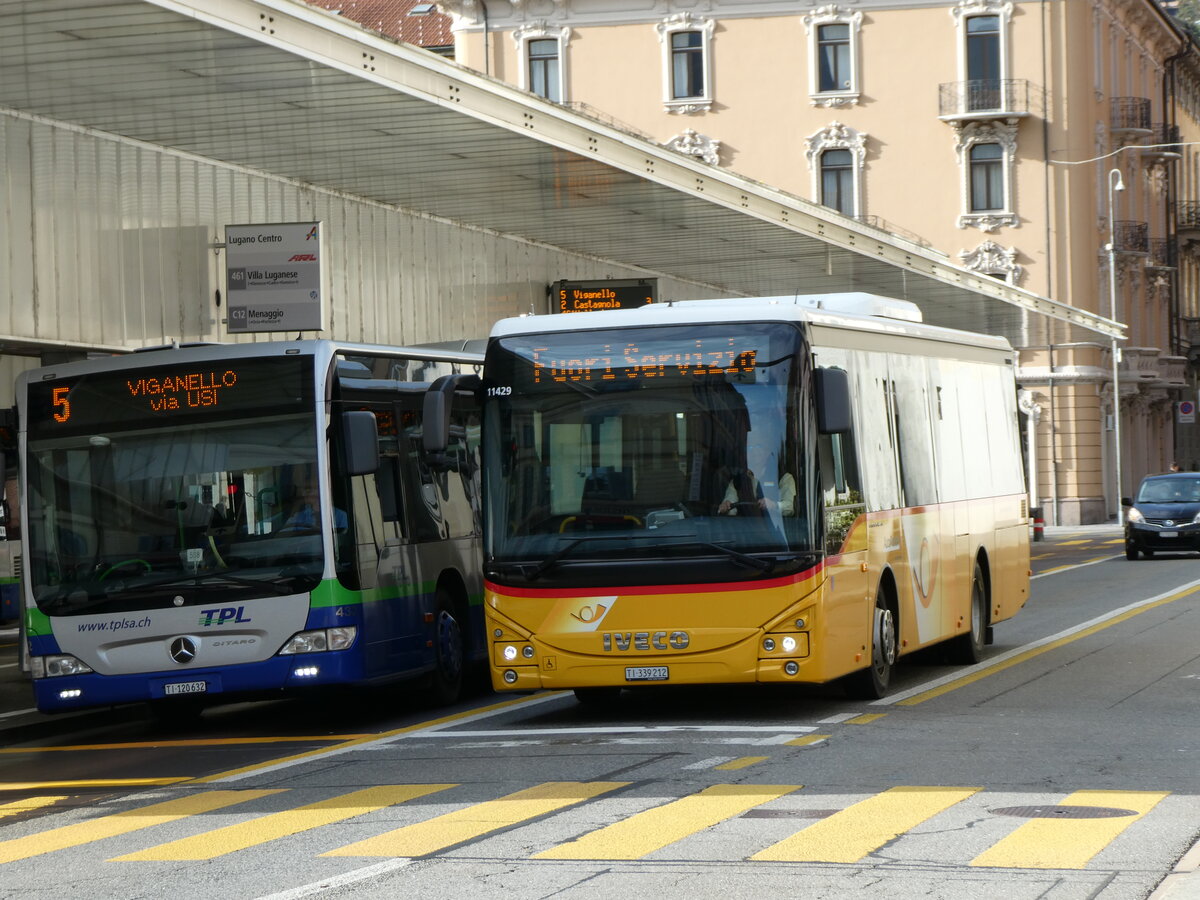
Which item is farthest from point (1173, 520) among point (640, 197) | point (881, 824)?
point (881, 824)

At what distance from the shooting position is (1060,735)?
1236 cm

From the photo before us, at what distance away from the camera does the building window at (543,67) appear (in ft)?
203

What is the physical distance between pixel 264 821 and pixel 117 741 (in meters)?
5.61

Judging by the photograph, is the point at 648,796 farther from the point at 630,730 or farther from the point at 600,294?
the point at 600,294

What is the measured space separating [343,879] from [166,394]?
22.9ft

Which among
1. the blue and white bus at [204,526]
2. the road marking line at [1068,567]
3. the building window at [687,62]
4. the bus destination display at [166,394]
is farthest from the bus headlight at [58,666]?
the building window at [687,62]

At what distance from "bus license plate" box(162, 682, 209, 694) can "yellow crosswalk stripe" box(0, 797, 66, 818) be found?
8.10ft

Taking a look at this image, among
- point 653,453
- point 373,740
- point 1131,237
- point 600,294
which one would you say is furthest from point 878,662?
point 1131,237

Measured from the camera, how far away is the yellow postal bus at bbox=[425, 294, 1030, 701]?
1298 cm

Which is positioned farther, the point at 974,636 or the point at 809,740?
the point at 974,636

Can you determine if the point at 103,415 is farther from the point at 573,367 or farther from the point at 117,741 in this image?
the point at 573,367

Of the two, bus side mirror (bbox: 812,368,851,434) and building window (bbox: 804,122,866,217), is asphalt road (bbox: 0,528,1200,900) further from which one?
building window (bbox: 804,122,866,217)

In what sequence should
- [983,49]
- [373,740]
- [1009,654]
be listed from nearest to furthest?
[373,740] < [1009,654] < [983,49]

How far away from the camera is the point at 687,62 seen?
2419 inches
